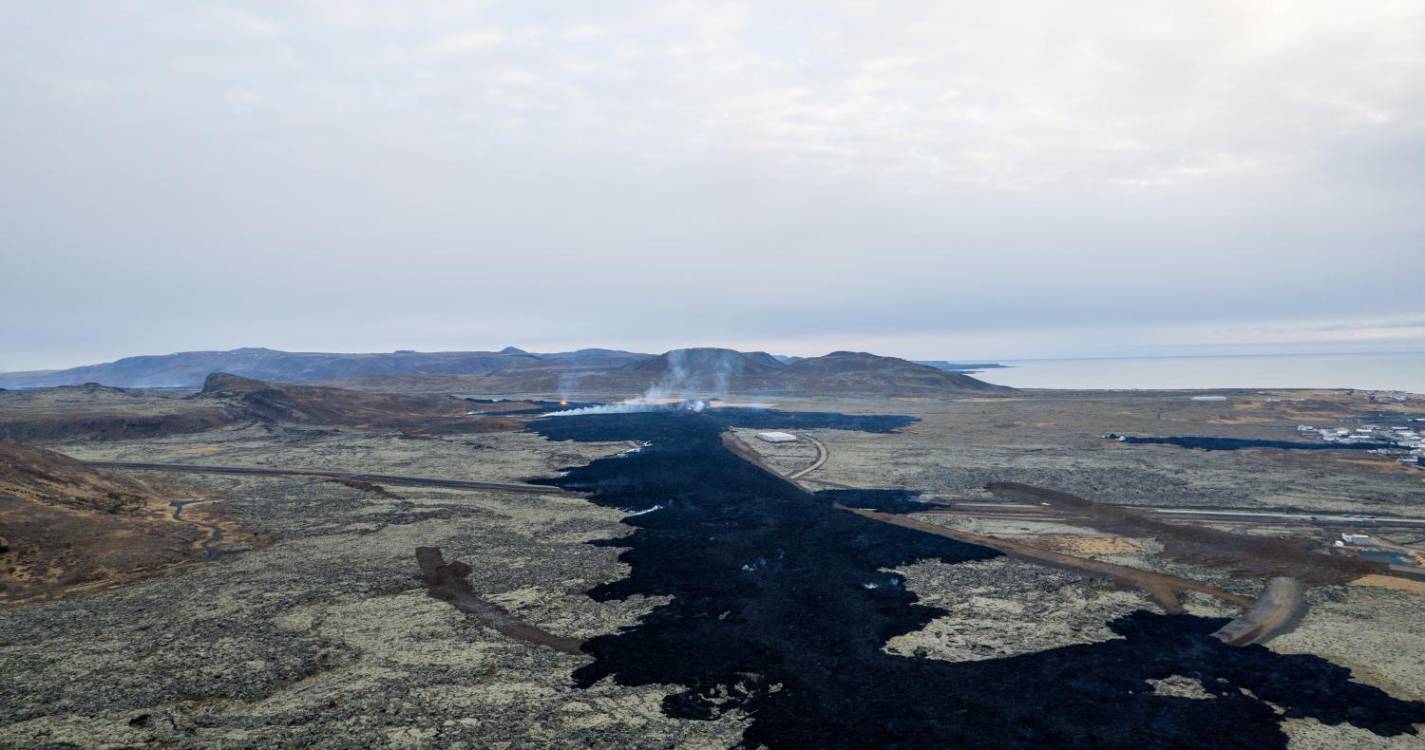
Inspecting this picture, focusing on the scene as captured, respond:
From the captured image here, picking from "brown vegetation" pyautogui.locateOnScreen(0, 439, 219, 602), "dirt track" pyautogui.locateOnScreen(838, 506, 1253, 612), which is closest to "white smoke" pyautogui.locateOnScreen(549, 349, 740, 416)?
"brown vegetation" pyautogui.locateOnScreen(0, 439, 219, 602)

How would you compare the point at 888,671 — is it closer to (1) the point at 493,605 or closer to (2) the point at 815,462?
(1) the point at 493,605

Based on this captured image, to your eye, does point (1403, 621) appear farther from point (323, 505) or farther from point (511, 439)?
point (511, 439)

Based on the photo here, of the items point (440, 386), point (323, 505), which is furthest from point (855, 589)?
point (440, 386)

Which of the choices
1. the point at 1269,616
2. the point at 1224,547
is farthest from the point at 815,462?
the point at 1269,616

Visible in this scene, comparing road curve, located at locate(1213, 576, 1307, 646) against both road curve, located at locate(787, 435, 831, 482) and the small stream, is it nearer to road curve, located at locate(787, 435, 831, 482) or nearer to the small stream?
road curve, located at locate(787, 435, 831, 482)

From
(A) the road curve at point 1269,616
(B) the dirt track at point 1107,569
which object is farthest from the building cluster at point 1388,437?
(B) the dirt track at point 1107,569

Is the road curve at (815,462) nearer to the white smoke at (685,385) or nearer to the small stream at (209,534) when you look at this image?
the small stream at (209,534)

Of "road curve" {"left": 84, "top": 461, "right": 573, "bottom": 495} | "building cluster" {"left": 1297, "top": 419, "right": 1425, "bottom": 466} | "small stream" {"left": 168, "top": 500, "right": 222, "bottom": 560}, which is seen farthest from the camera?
"building cluster" {"left": 1297, "top": 419, "right": 1425, "bottom": 466}
